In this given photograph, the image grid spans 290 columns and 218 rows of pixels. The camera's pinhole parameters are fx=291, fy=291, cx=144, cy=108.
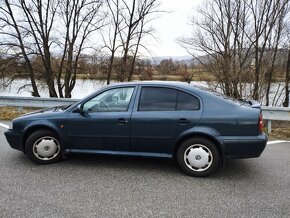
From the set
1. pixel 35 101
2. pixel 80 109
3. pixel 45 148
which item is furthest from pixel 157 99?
pixel 35 101

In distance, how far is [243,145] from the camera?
430 cm

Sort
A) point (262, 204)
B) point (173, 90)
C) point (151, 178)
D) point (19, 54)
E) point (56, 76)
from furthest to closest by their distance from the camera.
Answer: point (56, 76) < point (19, 54) < point (173, 90) < point (151, 178) < point (262, 204)

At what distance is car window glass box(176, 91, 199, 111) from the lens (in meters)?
4.50

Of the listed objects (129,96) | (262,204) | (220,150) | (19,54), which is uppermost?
(19,54)

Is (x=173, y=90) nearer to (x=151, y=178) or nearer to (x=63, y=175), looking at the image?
(x=151, y=178)

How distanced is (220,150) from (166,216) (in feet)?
5.28

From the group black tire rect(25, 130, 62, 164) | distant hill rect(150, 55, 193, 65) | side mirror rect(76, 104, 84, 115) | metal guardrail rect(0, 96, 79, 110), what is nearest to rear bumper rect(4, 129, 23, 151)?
black tire rect(25, 130, 62, 164)

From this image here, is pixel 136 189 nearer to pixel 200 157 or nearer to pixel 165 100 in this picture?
pixel 200 157

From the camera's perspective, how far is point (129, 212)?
328cm

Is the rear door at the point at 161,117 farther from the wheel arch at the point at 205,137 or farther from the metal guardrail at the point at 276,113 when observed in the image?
the metal guardrail at the point at 276,113

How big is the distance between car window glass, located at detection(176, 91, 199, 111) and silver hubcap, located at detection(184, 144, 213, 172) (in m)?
0.60

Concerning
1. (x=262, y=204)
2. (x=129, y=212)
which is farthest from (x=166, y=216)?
(x=262, y=204)

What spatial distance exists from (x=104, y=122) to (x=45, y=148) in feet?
3.68

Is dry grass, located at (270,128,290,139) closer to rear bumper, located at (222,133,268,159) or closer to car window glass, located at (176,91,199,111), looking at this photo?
rear bumper, located at (222,133,268,159)
